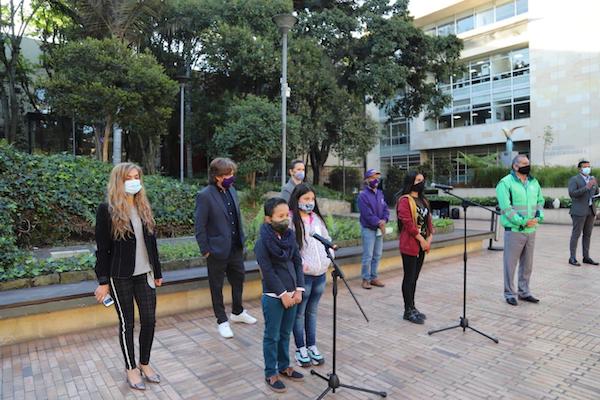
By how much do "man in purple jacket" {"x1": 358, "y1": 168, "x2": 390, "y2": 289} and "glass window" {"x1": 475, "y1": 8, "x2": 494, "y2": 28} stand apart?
1187 inches

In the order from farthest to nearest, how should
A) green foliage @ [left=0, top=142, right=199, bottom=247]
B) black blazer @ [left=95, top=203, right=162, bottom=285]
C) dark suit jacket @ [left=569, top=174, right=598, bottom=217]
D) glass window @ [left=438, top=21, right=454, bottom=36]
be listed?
glass window @ [left=438, top=21, right=454, bottom=36] → green foliage @ [left=0, top=142, right=199, bottom=247] → dark suit jacket @ [left=569, top=174, right=598, bottom=217] → black blazer @ [left=95, top=203, right=162, bottom=285]

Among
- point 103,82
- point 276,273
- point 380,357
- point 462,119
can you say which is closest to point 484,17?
point 462,119

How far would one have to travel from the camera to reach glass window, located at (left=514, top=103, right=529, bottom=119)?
29750mm

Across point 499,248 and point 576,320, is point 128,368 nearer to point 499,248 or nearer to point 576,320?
point 576,320

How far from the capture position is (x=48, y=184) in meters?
8.41

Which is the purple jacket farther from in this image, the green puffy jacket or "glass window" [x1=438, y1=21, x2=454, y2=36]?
"glass window" [x1=438, y1=21, x2=454, y2=36]

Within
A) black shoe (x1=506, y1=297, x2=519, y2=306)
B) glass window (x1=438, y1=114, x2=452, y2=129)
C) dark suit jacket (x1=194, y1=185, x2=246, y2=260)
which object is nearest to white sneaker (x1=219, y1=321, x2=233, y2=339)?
dark suit jacket (x1=194, y1=185, x2=246, y2=260)

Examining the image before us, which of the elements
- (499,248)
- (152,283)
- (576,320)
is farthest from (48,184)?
(499,248)

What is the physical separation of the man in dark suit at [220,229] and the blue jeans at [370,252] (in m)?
2.38

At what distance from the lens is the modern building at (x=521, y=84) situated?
26453 mm

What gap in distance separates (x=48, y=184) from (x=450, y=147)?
101 feet

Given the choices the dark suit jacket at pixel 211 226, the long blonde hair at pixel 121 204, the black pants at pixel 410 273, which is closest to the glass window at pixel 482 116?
the black pants at pixel 410 273

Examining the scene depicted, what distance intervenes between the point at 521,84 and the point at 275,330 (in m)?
31.7

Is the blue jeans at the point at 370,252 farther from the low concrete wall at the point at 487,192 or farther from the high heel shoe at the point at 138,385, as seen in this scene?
the low concrete wall at the point at 487,192
